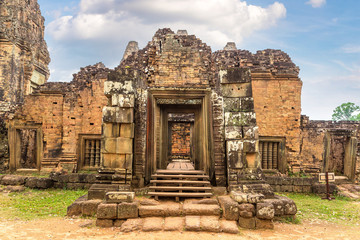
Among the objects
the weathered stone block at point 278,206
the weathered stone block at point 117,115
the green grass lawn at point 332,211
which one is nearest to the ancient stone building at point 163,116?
the weathered stone block at point 117,115

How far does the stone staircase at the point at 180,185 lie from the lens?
5.98m

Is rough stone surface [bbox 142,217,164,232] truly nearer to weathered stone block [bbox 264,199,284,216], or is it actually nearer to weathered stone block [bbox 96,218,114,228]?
weathered stone block [bbox 96,218,114,228]

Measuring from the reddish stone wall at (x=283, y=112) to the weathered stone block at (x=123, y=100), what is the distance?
7.58m

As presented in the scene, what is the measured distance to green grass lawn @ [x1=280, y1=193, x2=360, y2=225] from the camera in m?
6.90

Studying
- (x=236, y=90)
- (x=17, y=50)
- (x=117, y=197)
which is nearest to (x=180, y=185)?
(x=117, y=197)

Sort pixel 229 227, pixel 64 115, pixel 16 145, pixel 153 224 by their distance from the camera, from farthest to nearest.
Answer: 1. pixel 16 145
2. pixel 64 115
3. pixel 153 224
4. pixel 229 227

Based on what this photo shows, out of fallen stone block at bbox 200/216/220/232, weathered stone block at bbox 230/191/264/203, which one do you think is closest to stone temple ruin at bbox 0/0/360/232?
weathered stone block at bbox 230/191/264/203

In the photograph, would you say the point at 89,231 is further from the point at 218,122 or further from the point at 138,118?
the point at 218,122

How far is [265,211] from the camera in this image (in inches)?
196

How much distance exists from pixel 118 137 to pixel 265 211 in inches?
147

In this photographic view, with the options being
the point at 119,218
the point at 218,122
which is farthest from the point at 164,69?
the point at 119,218

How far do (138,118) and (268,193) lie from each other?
3801 millimetres

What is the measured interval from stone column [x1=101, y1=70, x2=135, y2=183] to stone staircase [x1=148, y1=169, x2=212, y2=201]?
783 mm

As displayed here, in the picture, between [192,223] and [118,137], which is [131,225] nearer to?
[192,223]
